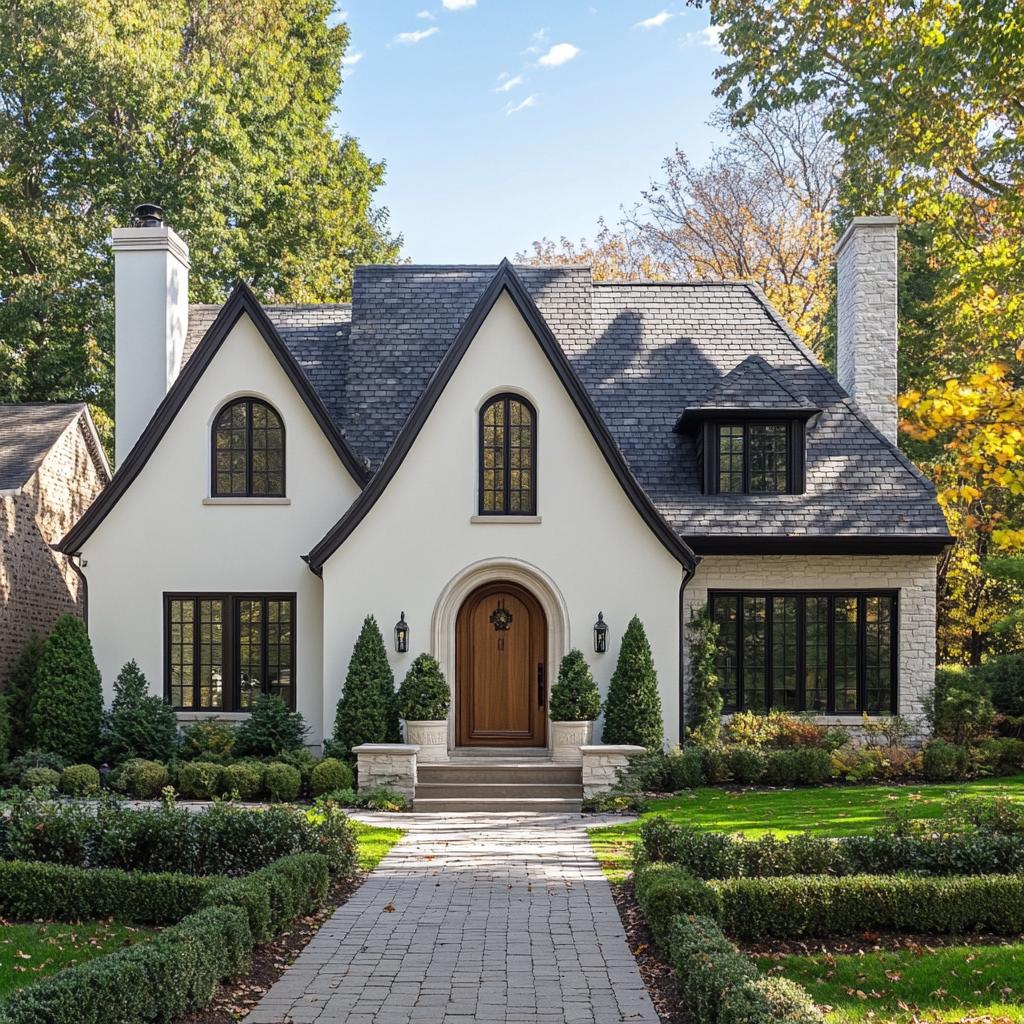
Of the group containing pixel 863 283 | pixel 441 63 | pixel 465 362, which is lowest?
pixel 465 362

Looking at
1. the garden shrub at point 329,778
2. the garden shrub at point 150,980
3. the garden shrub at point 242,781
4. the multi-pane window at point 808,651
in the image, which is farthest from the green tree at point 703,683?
the garden shrub at point 150,980

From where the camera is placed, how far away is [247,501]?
59.4 ft

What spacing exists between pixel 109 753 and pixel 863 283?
14.7 meters

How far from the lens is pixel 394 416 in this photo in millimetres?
19312

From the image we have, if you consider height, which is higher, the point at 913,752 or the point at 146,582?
the point at 146,582

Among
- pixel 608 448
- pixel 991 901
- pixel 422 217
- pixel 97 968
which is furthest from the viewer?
pixel 422 217

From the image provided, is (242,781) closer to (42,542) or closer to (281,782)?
(281,782)

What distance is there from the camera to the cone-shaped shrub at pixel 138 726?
16922mm

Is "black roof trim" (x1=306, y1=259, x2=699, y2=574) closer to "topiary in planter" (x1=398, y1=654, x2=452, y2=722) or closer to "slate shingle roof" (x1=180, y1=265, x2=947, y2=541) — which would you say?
"slate shingle roof" (x1=180, y1=265, x2=947, y2=541)

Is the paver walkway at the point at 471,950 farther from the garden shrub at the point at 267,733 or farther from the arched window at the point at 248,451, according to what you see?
the arched window at the point at 248,451

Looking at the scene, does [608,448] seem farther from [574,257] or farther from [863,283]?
[574,257]

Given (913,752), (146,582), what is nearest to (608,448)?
(913,752)

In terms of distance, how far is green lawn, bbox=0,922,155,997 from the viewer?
7.62m

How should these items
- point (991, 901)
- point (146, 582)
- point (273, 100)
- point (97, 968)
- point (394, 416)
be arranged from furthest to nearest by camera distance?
point (273, 100) → point (394, 416) → point (146, 582) → point (991, 901) → point (97, 968)
